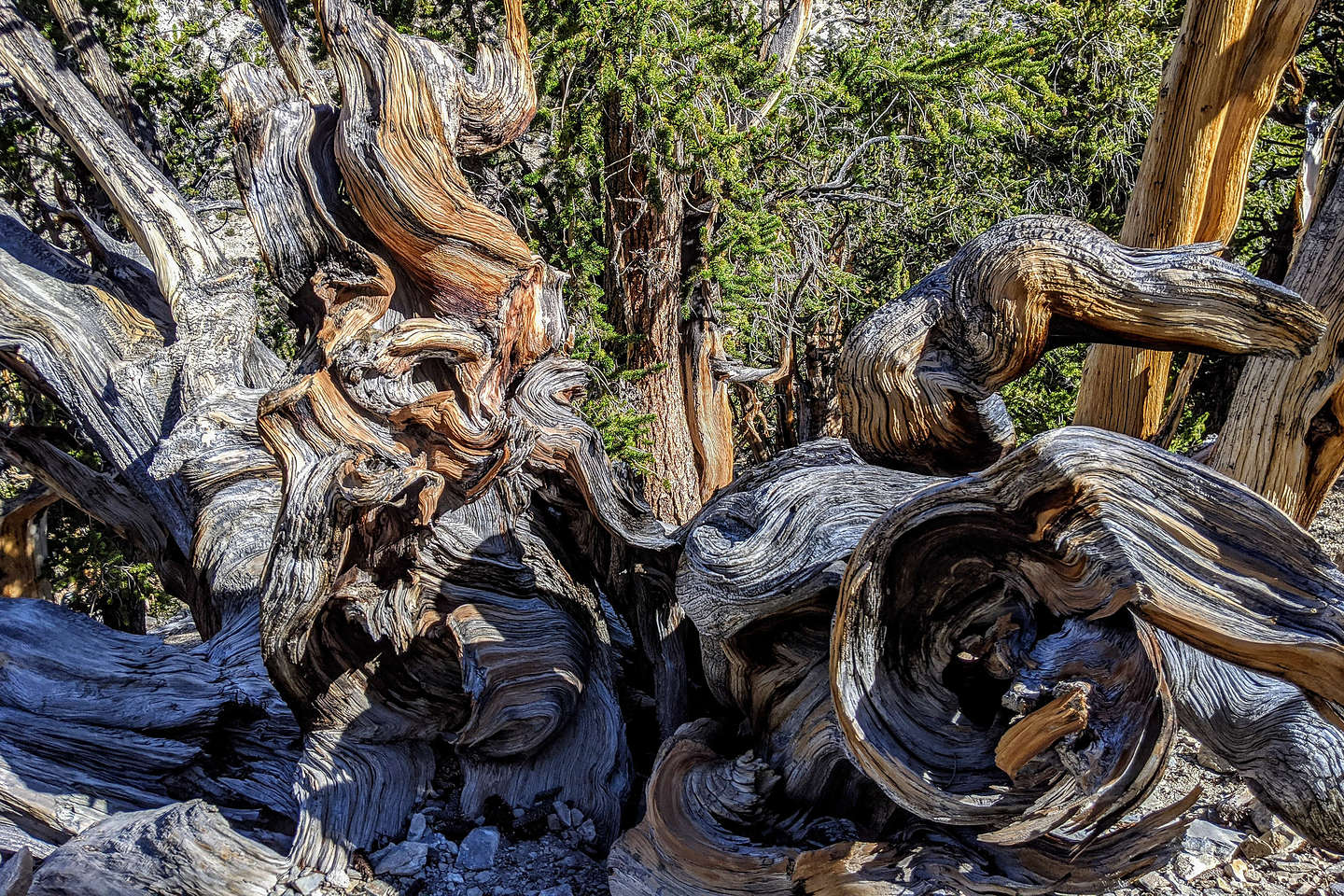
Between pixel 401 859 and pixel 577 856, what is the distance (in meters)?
0.63

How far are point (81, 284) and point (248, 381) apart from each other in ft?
3.41

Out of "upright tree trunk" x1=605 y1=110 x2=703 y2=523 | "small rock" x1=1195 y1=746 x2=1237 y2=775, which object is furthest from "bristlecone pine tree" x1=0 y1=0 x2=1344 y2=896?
"upright tree trunk" x1=605 y1=110 x2=703 y2=523

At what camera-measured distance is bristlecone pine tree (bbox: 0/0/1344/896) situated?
2.52 metres

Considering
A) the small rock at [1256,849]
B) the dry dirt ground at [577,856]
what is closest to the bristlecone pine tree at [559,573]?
the dry dirt ground at [577,856]

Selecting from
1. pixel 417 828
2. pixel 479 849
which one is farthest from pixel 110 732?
pixel 479 849

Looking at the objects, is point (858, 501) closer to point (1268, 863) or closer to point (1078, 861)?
point (1078, 861)

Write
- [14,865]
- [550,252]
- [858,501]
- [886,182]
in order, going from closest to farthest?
[858,501]
[14,865]
[550,252]
[886,182]

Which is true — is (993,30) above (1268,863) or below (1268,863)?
above

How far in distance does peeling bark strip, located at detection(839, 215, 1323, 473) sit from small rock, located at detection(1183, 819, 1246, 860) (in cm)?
160

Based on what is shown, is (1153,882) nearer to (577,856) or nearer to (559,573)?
(577,856)

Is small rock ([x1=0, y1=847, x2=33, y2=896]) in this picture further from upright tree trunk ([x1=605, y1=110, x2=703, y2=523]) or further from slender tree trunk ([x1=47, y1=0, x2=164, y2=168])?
upright tree trunk ([x1=605, y1=110, x2=703, y2=523])

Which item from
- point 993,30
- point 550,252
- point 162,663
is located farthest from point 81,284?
point 993,30

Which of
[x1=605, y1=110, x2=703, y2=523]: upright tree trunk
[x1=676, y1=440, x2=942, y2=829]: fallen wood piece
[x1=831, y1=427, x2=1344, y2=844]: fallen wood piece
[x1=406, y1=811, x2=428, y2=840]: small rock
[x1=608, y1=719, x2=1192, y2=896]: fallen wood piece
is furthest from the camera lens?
[x1=605, y1=110, x2=703, y2=523]: upright tree trunk

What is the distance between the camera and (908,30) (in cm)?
803
